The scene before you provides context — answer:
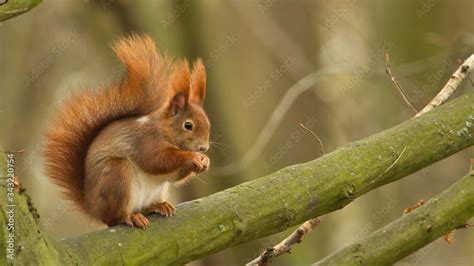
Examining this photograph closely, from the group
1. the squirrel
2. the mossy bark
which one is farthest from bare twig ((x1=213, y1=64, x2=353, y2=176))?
the mossy bark

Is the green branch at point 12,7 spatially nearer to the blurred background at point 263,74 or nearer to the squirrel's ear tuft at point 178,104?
the squirrel's ear tuft at point 178,104

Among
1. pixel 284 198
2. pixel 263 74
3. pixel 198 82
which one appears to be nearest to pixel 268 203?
pixel 284 198

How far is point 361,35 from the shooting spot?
197 inches

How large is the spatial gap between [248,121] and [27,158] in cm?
114

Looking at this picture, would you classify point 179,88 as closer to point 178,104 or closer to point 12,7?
point 178,104

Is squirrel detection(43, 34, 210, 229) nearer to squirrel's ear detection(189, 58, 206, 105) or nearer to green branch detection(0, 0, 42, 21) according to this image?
squirrel's ear detection(189, 58, 206, 105)

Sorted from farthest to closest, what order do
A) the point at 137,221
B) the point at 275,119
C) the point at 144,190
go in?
the point at 275,119 → the point at 144,190 → the point at 137,221

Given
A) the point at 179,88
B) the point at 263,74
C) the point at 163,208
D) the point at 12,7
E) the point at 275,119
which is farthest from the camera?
the point at 263,74

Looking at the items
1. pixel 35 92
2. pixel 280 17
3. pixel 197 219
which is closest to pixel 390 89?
pixel 280 17

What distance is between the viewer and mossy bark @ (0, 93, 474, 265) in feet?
5.95

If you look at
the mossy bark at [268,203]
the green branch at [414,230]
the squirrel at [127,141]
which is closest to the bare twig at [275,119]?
the squirrel at [127,141]

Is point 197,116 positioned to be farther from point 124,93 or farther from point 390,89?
point 390,89

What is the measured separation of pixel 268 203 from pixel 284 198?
5cm

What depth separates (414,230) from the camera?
7.36 ft
